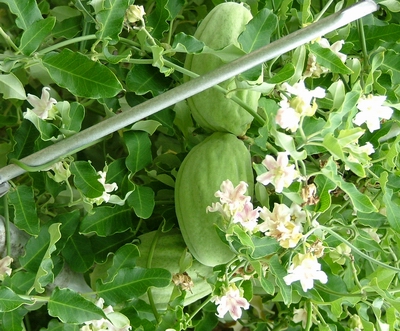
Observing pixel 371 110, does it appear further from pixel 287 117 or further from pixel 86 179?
pixel 86 179

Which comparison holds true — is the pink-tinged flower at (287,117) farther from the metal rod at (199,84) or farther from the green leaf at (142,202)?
the green leaf at (142,202)

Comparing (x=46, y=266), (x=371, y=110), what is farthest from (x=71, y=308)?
(x=371, y=110)

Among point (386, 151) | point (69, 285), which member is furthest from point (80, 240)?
point (386, 151)

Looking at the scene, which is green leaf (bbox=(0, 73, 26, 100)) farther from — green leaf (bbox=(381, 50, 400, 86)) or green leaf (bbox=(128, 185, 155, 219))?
green leaf (bbox=(381, 50, 400, 86))

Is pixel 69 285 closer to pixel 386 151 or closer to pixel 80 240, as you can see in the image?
pixel 80 240

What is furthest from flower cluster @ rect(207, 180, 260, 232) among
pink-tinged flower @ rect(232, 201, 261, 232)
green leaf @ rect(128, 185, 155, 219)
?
green leaf @ rect(128, 185, 155, 219)

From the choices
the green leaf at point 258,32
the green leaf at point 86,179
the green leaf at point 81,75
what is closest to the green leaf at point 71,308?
the green leaf at point 86,179

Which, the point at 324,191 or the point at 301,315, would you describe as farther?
the point at 301,315
